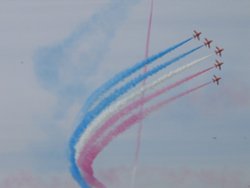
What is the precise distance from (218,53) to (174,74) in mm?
6338

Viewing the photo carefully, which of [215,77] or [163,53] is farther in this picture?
[215,77]

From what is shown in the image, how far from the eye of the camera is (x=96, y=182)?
4138 centimetres

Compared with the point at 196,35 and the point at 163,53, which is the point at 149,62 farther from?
the point at 196,35

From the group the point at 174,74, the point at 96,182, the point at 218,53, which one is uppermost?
the point at 218,53

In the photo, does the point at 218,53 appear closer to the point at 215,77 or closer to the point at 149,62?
the point at 215,77

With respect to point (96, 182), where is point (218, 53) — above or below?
above

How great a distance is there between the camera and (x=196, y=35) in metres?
43.6

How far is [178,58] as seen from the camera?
39750 mm

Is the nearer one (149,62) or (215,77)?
(149,62)

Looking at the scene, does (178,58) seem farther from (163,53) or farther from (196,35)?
(196,35)

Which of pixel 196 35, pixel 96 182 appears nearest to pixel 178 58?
pixel 196 35

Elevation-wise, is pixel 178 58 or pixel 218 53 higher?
pixel 218 53

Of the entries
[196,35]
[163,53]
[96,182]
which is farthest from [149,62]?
[96,182]

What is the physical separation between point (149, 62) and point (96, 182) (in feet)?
29.9
